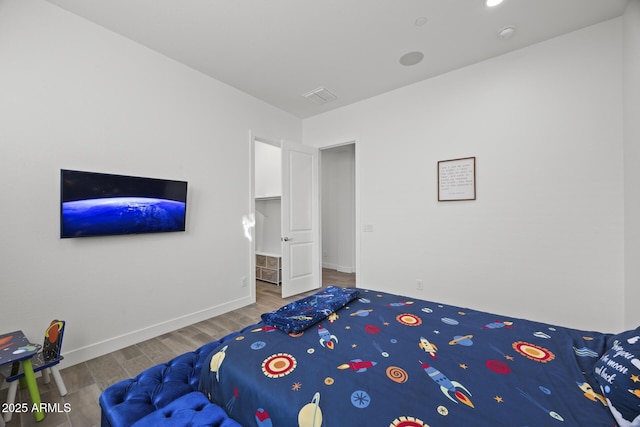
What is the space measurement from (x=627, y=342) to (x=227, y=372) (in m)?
1.74

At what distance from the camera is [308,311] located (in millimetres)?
1744

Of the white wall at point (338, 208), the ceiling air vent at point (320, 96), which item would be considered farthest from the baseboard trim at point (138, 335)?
the ceiling air vent at point (320, 96)

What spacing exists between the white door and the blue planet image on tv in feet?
4.98

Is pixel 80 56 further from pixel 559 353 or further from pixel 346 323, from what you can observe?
pixel 559 353

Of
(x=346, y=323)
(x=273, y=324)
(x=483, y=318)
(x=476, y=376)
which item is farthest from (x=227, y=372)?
(x=483, y=318)

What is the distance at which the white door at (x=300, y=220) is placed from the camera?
3927 millimetres

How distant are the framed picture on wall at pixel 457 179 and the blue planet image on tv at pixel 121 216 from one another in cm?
312

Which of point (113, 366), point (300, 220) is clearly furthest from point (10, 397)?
point (300, 220)

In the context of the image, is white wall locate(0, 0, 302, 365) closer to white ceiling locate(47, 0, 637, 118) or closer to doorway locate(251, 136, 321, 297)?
white ceiling locate(47, 0, 637, 118)

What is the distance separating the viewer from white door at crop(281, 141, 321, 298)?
12.9 ft

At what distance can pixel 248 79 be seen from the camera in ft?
10.8

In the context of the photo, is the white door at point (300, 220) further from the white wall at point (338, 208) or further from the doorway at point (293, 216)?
the white wall at point (338, 208)

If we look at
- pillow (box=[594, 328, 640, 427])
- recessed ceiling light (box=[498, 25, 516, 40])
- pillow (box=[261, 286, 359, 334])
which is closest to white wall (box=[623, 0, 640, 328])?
recessed ceiling light (box=[498, 25, 516, 40])

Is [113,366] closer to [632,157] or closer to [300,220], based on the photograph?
[300,220]
